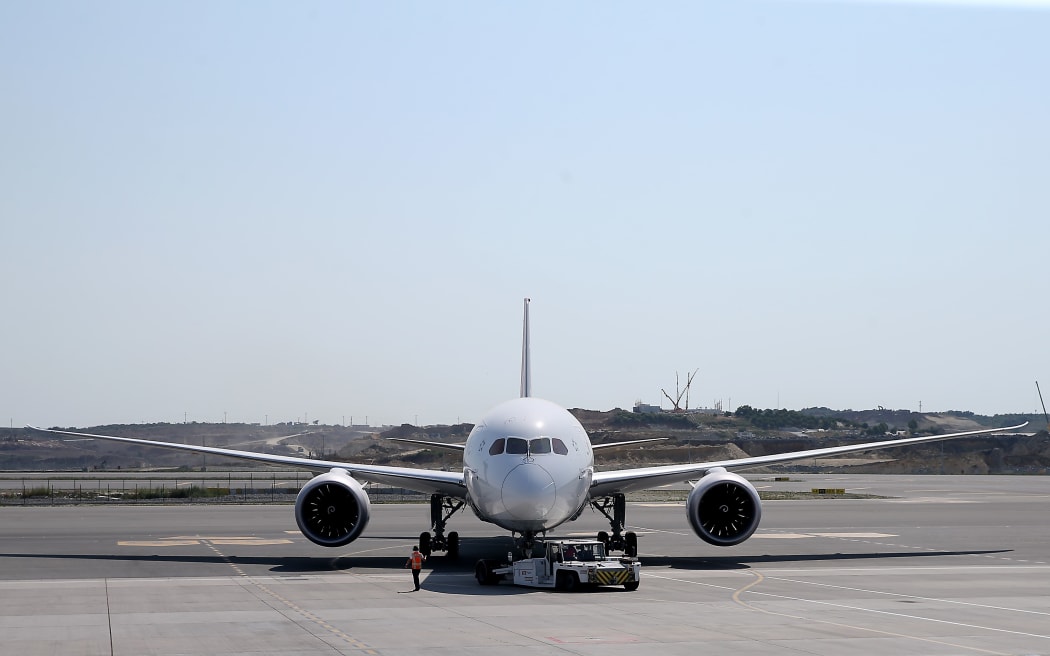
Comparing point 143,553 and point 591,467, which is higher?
point 591,467

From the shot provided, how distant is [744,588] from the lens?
2720 centimetres

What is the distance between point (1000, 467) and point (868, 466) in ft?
50.9

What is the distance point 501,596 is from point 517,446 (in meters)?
4.22

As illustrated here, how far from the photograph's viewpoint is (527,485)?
91.1ft

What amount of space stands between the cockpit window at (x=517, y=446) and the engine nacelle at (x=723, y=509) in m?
5.98

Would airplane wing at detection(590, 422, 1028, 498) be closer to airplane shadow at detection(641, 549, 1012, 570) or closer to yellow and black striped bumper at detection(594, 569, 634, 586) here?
airplane shadow at detection(641, 549, 1012, 570)

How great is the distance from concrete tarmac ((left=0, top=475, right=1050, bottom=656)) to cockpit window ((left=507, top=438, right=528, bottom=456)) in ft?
10.6

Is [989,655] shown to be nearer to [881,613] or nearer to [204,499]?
[881,613]

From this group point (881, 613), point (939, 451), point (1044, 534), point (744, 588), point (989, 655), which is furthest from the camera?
point (939, 451)

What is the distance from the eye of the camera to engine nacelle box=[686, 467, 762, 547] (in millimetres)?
32375

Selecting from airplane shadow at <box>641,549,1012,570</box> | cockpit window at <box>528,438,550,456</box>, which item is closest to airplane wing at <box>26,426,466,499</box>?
cockpit window at <box>528,438,550,456</box>

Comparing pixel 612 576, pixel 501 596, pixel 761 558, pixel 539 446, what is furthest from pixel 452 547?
pixel 501 596

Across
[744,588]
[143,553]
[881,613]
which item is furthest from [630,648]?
[143,553]

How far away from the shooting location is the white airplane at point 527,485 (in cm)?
2838
